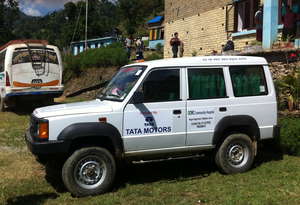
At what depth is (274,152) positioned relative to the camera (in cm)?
798

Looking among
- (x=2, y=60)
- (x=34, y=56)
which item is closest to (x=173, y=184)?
(x=34, y=56)

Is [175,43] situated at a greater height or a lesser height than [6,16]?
lesser

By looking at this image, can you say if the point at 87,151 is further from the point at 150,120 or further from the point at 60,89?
the point at 60,89

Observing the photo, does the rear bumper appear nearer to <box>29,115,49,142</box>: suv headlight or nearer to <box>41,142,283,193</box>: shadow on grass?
<box>41,142,283,193</box>: shadow on grass

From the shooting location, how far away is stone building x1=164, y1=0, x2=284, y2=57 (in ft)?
41.3

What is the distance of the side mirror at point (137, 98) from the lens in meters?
5.70

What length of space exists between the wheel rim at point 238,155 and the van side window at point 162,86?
1.43 meters

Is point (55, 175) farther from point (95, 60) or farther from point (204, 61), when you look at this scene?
point (95, 60)

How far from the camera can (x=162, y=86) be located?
593cm

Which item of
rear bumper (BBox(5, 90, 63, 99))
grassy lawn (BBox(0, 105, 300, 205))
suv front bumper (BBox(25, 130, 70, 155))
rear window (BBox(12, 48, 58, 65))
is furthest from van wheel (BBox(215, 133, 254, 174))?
rear window (BBox(12, 48, 58, 65))

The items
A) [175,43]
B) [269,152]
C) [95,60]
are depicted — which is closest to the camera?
[269,152]

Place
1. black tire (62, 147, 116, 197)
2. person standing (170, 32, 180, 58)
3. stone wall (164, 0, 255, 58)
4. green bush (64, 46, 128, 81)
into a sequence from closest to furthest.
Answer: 1. black tire (62, 147, 116, 197)
2. stone wall (164, 0, 255, 58)
3. person standing (170, 32, 180, 58)
4. green bush (64, 46, 128, 81)

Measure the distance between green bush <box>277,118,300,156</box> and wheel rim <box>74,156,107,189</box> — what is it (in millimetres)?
3950

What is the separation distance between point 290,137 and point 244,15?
34.7ft
